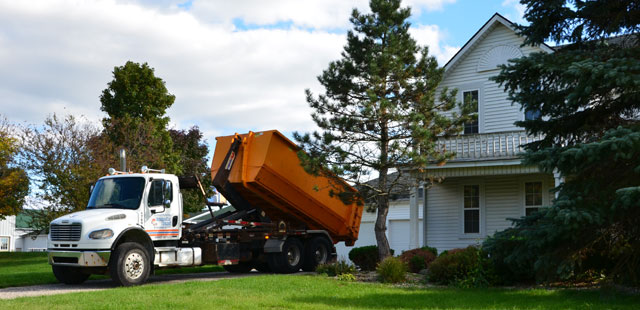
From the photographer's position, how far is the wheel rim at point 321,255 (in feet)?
59.6

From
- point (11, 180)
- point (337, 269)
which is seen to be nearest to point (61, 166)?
point (11, 180)

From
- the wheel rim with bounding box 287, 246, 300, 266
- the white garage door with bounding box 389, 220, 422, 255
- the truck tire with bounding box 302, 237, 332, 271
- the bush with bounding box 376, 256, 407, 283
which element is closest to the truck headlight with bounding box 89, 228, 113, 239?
the wheel rim with bounding box 287, 246, 300, 266

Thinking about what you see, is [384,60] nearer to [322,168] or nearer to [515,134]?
[322,168]

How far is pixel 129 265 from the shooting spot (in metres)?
13.6

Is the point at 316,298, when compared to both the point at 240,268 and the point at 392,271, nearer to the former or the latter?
the point at 392,271

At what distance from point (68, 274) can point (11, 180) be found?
11951 millimetres

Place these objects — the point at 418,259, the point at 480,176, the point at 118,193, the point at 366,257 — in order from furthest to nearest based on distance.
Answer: the point at 480,176
the point at 366,257
the point at 418,259
the point at 118,193

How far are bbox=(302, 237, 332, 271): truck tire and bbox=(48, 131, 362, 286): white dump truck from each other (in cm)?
3

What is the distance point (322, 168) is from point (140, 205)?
4667mm

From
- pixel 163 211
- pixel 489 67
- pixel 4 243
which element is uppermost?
pixel 489 67

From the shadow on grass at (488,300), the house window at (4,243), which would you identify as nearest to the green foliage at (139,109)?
the shadow on grass at (488,300)

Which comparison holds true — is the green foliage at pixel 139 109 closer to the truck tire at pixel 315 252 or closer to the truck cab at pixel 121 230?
the truck tire at pixel 315 252

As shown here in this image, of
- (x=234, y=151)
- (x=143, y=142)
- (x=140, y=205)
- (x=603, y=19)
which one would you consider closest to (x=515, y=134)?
(x=603, y=19)

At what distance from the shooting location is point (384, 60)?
16.2 meters
